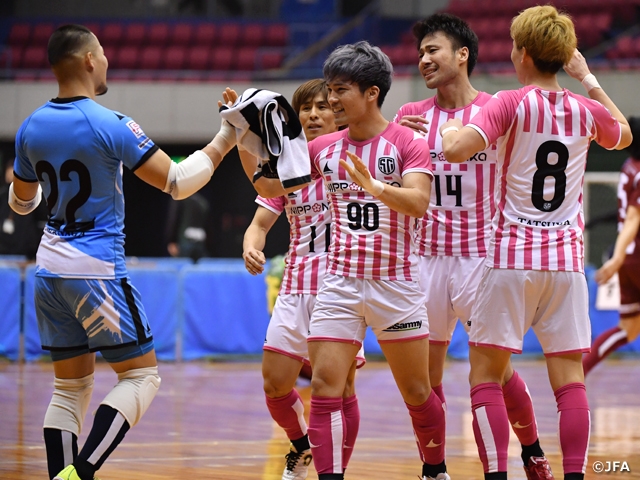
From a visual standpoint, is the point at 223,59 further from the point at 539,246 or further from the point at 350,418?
the point at 539,246

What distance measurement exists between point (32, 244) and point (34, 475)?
7.61 metres

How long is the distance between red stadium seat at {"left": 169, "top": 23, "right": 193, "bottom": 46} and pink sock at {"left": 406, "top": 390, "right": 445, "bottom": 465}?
18634mm

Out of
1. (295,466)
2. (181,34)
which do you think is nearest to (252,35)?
(181,34)

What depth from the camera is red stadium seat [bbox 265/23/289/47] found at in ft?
71.8

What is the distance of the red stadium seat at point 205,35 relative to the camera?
22266 mm

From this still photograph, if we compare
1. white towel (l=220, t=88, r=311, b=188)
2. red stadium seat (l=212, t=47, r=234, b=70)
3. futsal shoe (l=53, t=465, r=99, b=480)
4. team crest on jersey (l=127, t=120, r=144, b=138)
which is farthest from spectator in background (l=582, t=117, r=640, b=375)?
red stadium seat (l=212, t=47, r=234, b=70)

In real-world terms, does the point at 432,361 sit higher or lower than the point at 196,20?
lower

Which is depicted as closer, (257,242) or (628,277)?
(257,242)

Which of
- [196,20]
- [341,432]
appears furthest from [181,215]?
[341,432]

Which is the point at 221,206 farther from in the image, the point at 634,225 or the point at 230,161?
the point at 634,225

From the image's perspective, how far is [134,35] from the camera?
22250mm

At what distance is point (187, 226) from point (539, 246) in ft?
42.7

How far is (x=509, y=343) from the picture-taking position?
4.27 metres

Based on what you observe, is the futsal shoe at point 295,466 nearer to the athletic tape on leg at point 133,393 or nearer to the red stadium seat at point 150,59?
the athletic tape on leg at point 133,393
